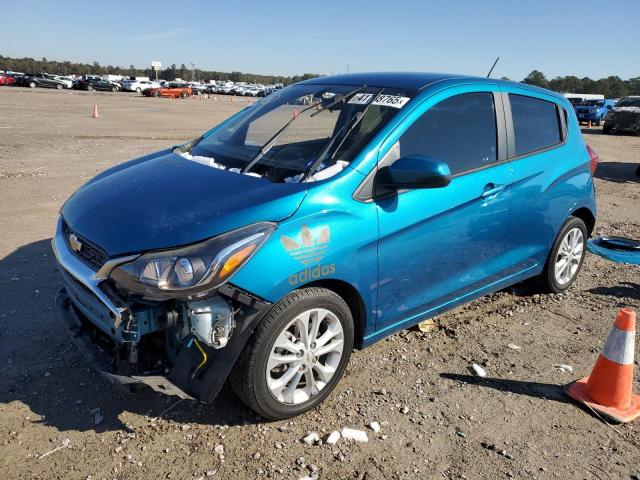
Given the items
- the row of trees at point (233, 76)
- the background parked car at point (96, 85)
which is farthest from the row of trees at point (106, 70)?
the background parked car at point (96, 85)

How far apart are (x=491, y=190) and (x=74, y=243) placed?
2.82 meters

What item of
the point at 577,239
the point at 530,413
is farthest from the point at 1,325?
the point at 577,239

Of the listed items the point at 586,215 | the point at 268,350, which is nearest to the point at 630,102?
the point at 586,215

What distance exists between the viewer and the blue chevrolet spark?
2637mm

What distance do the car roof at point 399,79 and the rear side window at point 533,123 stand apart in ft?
0.72

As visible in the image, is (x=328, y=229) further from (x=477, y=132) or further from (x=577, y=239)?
(x=577, y=239)

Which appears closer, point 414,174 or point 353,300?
point 414,174

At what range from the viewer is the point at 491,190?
3.82 metres

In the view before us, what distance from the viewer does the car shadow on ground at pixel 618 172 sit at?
39.7 ft

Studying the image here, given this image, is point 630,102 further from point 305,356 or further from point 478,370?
point 305,356

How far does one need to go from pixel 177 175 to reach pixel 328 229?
3.65ft

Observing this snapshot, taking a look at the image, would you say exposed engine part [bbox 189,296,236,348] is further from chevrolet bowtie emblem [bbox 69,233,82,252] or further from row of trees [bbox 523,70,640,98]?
row of trees [bbox 523,70,640,98]

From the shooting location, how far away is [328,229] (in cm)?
291

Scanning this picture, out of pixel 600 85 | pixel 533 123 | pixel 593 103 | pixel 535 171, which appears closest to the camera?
pixel 535 171
